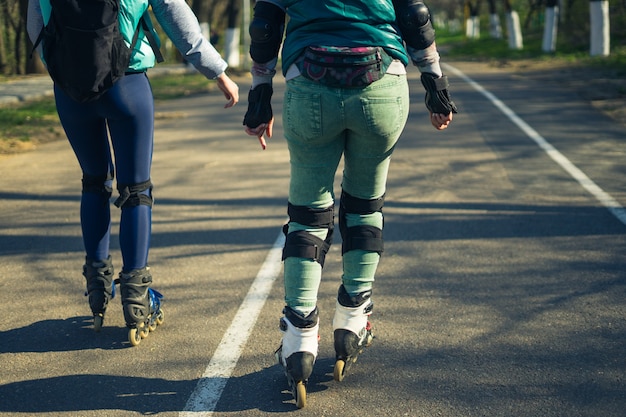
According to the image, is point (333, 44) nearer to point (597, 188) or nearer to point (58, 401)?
point (58, 401)

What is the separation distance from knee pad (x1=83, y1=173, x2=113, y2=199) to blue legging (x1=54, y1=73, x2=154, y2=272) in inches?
0.4

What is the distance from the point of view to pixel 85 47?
3.70 metres

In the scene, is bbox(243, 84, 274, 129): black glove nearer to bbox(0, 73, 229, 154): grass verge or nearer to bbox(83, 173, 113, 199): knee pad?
bbox(83, 173, 113, 199): knee pad

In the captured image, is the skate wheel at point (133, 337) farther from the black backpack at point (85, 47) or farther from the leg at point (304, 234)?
the black backpack at point (85, 47)

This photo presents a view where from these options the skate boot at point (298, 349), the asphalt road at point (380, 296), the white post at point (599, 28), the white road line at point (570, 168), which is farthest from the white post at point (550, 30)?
the skate boot at point (298, 349)

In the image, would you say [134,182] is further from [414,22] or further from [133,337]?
[414,22]

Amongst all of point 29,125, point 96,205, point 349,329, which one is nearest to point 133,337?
point 96,205

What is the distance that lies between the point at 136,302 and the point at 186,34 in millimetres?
1342

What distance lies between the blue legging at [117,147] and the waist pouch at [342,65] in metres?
1.05

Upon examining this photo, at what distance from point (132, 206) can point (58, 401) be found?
1046mm

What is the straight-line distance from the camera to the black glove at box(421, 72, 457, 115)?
3.59 meters

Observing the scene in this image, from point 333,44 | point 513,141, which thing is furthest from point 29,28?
point 513,141

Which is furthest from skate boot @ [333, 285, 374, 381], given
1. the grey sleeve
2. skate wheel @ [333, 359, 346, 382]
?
the grey sleeve

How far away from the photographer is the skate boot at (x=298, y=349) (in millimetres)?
3447
